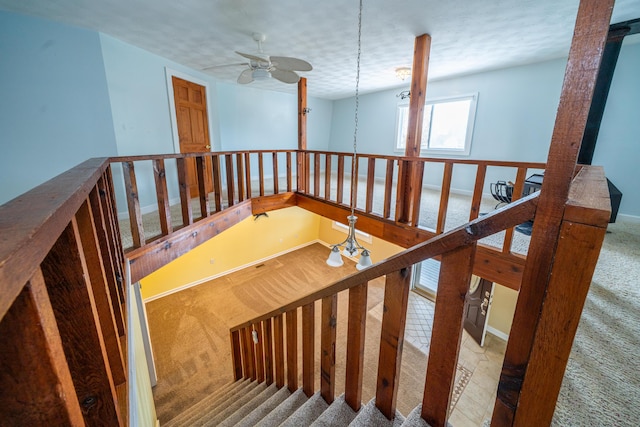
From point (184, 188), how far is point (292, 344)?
1898mm

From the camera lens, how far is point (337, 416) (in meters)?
1.08

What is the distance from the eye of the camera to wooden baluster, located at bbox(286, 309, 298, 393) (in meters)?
1.43

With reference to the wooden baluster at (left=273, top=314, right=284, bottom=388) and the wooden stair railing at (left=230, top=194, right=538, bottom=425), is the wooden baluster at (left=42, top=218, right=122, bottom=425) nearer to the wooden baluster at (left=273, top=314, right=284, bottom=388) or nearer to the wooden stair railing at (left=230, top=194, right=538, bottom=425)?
the wooden stair railing at (left=230, top=194, right=538, bottom=425)

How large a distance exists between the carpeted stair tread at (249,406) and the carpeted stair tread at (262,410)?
14 centimetres

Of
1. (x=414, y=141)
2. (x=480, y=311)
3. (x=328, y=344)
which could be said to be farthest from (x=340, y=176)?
(x=480, y=311)

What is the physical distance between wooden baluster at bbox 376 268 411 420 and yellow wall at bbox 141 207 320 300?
4.83m

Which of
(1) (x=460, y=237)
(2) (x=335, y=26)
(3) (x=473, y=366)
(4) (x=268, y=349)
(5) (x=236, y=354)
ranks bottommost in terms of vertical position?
(3) (x=473, y=366)

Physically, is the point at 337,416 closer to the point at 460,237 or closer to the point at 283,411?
the point at 283,411

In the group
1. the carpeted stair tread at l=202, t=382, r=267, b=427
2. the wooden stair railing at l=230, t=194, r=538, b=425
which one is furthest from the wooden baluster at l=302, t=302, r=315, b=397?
the carpeted stair tread at l=202, t=382, r=267, b=427

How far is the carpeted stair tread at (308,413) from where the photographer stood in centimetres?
120

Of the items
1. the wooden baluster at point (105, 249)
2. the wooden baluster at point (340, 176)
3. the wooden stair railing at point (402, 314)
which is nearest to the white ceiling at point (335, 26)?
the wooden baluster at point (340, 176)

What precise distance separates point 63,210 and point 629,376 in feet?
5.59

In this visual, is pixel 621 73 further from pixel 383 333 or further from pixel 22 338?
pixel 22 338

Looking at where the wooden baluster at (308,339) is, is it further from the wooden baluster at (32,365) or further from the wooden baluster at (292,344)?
the wooden baluster at (32,365)
